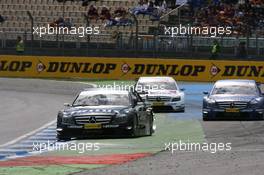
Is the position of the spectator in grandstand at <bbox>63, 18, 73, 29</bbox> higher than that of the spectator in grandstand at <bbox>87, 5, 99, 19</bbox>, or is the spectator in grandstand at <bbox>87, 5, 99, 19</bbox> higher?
the spectator in grandstand at <bbox>87, 5, 99, 19</bbox>

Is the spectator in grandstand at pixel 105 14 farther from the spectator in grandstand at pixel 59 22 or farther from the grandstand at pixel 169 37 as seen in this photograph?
the spectator in grandstand at pixel 59 22

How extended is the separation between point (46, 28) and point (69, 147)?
3092cm

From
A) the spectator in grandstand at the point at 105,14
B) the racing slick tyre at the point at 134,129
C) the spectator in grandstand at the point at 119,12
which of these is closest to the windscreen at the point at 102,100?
the racing slick tyre at the point at 134,129

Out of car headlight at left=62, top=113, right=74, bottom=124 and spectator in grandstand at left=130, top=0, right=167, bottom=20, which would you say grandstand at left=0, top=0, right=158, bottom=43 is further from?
car headlight at left=62, top=113, right=74, bottom=124

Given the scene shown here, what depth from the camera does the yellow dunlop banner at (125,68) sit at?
43.9 metres

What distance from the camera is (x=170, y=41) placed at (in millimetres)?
42844

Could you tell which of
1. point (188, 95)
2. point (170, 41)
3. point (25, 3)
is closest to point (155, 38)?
point (170, 41)

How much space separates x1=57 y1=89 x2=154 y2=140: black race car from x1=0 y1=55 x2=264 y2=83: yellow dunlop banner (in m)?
24.5

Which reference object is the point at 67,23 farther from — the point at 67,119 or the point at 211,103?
the point at 67,119

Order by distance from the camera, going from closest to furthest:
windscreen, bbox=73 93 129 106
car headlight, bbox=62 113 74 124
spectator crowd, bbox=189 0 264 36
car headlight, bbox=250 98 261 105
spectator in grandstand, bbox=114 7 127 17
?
1. car headlight, bbox=62 113 74 124
2. windscreen, bbox=73 93 129 106
3. car headlight, bbox=250 98 261 105
4. spectator crowd, bbox=189 0 264 36
5. spectator in grandstand, bbox=114 7 127 17

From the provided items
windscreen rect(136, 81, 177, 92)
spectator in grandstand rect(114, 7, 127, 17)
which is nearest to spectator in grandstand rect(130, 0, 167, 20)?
spectator in grandstand rect(114, 7, 127, 17)

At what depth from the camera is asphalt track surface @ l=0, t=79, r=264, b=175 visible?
12486mm

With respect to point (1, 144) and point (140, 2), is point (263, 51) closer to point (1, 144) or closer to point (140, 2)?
point (140, 2)

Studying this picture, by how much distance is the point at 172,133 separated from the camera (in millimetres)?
20438
